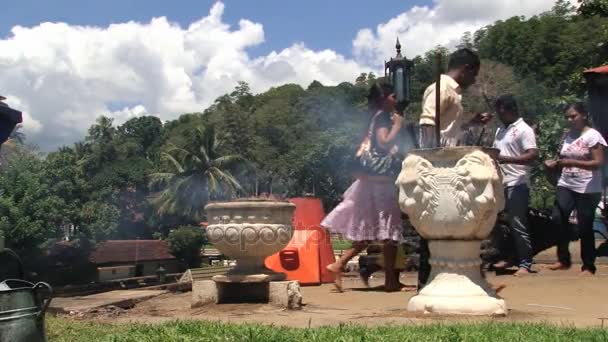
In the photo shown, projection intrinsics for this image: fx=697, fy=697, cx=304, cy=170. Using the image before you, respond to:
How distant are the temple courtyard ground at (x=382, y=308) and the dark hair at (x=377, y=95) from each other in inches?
66.7

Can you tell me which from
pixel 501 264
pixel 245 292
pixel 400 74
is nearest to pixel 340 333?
pixel 245 292

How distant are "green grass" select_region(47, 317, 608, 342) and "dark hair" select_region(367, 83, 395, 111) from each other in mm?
2796

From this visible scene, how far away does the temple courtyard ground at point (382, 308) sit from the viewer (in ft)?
14.4

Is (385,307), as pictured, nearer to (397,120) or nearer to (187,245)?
(397,120)

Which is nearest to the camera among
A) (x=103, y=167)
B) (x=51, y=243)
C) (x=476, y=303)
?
(x=476, y=303)

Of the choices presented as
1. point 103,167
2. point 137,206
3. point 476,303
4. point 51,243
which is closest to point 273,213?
point 476,303

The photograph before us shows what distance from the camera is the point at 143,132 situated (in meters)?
76.8

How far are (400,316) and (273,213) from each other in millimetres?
1457

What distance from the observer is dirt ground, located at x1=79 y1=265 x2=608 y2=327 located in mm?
4419

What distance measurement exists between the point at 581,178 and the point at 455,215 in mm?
2488

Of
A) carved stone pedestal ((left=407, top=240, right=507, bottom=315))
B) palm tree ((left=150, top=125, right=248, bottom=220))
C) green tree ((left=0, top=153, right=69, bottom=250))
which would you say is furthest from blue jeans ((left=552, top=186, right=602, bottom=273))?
palm tree ((left=150, top=125, right=248, bottom=220))

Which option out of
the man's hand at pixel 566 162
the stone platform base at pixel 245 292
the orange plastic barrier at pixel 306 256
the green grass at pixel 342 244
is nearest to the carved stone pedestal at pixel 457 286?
the stone platform base at pixel 245 292

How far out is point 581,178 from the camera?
6461 millimetres

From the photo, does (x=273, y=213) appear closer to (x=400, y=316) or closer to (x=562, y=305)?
(x=400, y=316)
